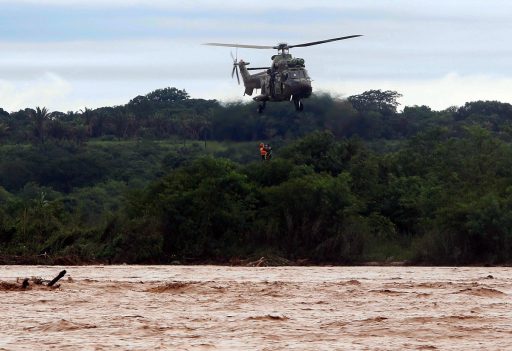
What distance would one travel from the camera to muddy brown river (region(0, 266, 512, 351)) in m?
24.6

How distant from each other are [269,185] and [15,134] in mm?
47243

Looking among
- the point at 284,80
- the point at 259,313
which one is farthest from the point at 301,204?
the point at 259,313

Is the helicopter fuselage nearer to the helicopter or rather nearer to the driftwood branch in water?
the helicopter

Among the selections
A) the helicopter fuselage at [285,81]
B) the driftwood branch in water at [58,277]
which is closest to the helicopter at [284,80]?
the helicopter fuselage at [285,81]

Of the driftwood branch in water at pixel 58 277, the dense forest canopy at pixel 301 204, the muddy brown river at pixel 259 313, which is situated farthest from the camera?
the dense forest canopy at pixel 301 204

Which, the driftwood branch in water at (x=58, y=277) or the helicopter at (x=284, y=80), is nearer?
the driftwood branch in water at (x=58, y=277)

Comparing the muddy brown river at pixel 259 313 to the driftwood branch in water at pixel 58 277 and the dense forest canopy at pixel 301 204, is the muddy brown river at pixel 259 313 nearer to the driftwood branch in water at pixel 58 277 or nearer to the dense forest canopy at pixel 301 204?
the driftwood branch in water at pixel 58 277

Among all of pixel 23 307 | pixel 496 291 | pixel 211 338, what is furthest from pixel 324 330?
pixel 496 291

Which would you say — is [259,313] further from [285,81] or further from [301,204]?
[301,204]

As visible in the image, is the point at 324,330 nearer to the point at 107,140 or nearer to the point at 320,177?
the point at 320,177

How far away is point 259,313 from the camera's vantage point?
29.5 m

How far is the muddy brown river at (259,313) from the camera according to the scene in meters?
24.6

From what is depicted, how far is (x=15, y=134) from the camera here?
103m

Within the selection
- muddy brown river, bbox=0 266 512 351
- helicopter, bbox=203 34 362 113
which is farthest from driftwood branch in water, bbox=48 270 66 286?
helicopter, bbox=203 34 362 113
